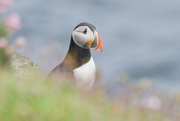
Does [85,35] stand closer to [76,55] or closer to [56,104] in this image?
[76,55]

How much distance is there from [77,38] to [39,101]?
→ 6.84m

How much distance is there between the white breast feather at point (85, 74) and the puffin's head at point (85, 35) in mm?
475

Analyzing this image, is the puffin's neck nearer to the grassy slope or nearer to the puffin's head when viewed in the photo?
the puffin's head

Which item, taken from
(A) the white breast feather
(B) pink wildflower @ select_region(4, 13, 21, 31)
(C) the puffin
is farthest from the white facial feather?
Result: (B) pink wildflower @ select_region(4, 13, 21, 31)

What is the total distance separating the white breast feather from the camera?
514 inches

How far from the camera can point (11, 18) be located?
883 centimetres

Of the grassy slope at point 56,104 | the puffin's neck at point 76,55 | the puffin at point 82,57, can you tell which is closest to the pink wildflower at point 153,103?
the grassy slope at point 56,104

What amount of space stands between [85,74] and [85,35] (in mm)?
1007

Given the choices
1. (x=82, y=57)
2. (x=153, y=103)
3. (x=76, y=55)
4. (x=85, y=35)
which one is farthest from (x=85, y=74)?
(x=153, y=103)

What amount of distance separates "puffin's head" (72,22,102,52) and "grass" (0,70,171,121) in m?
5.56

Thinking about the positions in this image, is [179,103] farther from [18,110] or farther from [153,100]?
[18,110]

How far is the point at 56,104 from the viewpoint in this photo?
7.36m

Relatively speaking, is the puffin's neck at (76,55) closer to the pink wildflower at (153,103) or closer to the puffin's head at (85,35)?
the puffin's head at (85,35)

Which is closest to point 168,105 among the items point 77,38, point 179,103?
point 179,103
